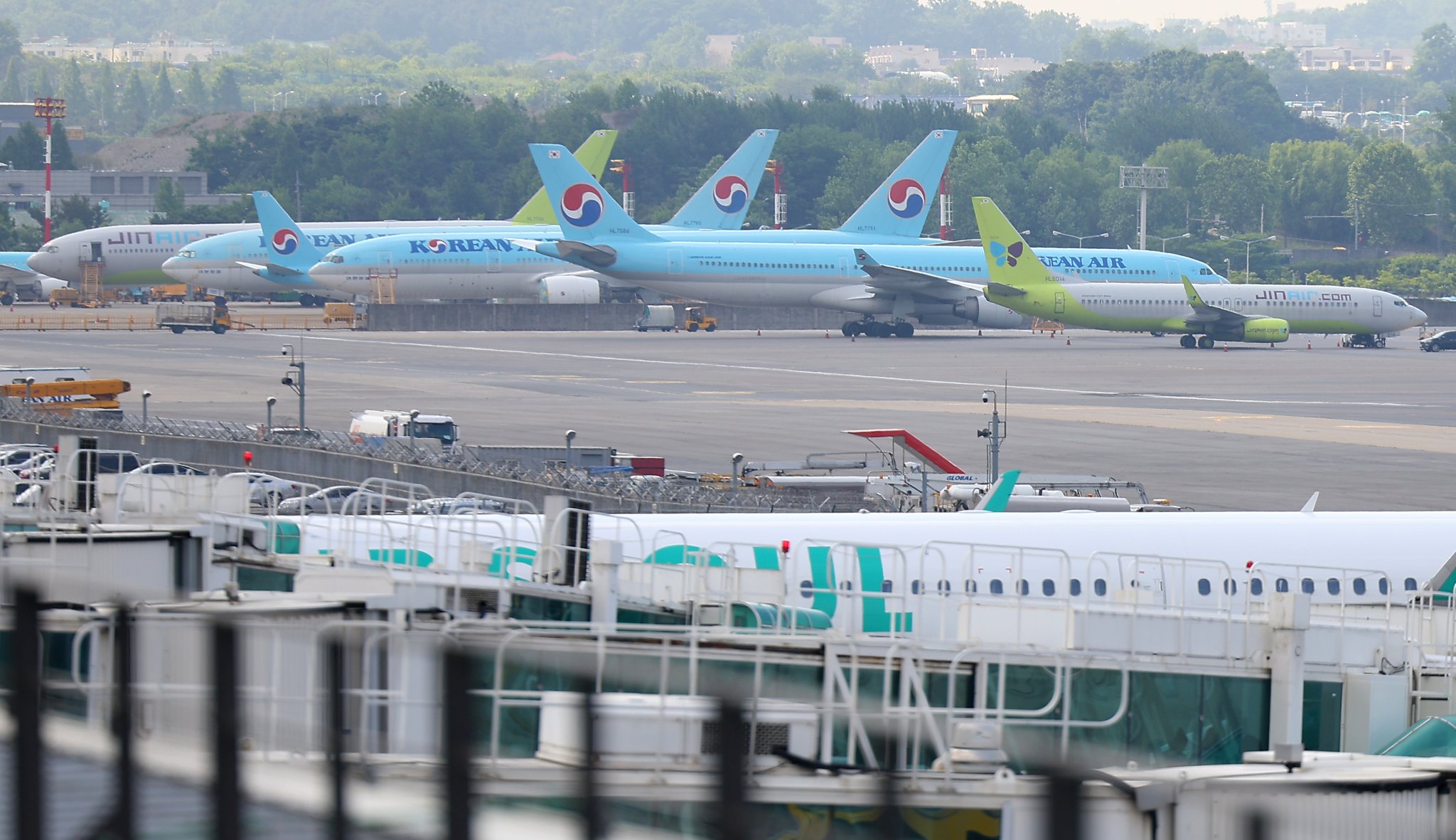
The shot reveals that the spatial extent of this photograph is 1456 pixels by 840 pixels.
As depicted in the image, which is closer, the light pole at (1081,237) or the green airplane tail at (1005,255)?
the green airplane tail at (1005,255)

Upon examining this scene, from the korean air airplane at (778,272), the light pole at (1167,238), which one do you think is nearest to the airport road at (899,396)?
the korean air airplane at (778,272)

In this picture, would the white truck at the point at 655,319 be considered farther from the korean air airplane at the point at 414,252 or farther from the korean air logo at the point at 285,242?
the korean air logo at the point at 285,242

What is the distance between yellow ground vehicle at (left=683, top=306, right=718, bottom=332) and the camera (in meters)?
102

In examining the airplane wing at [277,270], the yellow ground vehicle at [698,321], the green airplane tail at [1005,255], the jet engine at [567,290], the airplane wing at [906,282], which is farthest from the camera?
the airplane wing at [277,270]

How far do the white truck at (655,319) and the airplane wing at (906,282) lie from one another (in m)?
11.8

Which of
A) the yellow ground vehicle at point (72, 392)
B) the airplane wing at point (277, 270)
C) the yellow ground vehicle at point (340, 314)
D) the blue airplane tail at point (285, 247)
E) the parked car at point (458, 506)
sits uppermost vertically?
the blue airplane tail at point (285, 247)

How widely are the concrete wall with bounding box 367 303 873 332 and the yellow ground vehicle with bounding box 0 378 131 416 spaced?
43.8 metres

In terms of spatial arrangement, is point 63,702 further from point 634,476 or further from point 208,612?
point 634,476

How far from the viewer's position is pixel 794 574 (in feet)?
66.8

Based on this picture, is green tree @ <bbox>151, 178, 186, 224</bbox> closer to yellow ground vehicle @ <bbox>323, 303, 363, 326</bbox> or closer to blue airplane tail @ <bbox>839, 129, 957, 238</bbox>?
yellow ground vehicle @ <bbox>323, 303, 363, 326</bbox>

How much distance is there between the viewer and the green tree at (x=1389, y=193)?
185625 mm

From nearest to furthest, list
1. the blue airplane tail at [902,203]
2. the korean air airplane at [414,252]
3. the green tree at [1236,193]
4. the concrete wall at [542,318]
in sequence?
the concrete wall at [542,318]
the korean air airplane at [414,252]
the blue airplane tail at [902,203]
the green tree at [1236,193]

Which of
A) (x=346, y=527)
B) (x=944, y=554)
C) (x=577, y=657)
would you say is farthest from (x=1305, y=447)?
(x=577, y=657)

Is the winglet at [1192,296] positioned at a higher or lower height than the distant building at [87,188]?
lower
